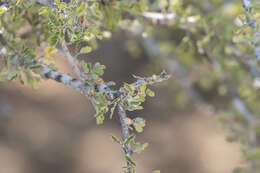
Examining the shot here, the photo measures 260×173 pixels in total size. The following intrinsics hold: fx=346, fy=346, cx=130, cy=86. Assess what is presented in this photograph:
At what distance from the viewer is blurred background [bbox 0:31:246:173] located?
12.4 feet

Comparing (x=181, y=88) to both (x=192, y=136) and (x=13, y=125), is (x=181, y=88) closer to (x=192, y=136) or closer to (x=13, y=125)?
(x=192, y=136)

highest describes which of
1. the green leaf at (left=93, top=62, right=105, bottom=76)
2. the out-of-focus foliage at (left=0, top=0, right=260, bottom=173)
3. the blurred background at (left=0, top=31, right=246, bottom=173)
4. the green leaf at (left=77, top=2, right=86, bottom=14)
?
the blurred background at (left=0, top=31, right=246, bottom=173)

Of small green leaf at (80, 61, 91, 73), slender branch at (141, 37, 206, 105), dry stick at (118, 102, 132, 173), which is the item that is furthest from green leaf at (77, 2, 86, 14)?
slender branch at (141, 37, 206, 105)

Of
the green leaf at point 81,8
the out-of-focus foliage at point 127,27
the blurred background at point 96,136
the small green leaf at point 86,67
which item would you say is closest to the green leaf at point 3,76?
the out-of-focus foliage at point 127,27

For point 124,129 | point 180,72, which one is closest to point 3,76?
point 124,129

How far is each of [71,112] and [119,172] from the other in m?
0.98

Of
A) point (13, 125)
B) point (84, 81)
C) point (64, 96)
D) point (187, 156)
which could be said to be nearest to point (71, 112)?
point (64, 96)

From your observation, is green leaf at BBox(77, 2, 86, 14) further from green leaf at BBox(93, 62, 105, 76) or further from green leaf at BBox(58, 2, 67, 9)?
green leaf at BBox(93, 62, 105, 76)

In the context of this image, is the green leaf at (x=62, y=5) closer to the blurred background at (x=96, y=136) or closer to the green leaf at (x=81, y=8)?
the green leaf at (x=81, y=8)

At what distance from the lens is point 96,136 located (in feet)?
13.4

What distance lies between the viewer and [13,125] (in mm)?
3885

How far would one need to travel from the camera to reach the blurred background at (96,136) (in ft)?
12.4

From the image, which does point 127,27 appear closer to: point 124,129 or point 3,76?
point 3,76

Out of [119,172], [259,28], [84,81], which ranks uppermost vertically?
[119,172]
